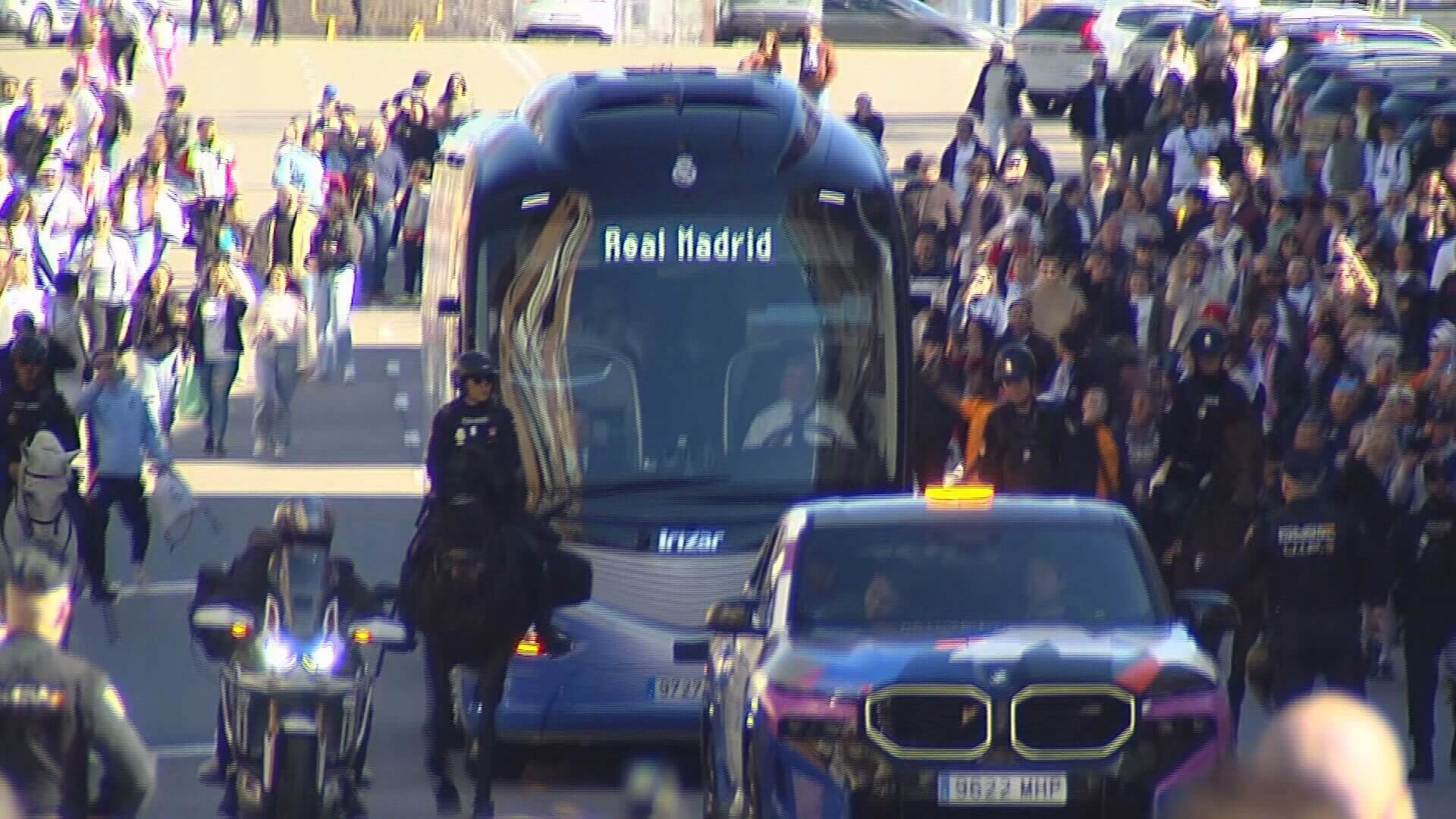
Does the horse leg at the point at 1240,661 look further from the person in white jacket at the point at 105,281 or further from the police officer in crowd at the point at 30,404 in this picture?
the person in white jacket at the point at 105,281

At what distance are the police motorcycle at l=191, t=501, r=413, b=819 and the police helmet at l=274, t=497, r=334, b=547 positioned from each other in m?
0.02

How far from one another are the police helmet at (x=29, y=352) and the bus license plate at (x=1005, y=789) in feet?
25.1

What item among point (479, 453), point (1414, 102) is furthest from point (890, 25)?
point (479, 453)

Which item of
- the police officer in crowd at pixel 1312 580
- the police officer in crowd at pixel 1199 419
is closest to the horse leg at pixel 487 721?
the police officer in crowd at pixel 1312 580

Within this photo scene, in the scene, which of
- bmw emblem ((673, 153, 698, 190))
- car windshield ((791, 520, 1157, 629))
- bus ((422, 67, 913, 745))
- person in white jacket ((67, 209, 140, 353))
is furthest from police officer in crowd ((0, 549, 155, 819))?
person in white jacket ((67, 209, 140, 353))

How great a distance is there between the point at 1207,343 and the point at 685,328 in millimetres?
2560

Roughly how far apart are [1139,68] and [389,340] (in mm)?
7876

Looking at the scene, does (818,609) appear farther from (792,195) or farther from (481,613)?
(792,195)

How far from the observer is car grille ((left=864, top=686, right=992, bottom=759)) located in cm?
961

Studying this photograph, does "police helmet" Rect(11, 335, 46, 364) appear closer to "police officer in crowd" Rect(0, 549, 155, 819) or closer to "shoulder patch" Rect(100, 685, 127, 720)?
"police officer in crowd" Rect(0, 549, 155, 819)

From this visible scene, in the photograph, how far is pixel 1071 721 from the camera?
31.7 feet

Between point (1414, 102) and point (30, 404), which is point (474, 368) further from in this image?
point (1414, 102)

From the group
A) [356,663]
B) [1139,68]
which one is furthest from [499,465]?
[1139,68]

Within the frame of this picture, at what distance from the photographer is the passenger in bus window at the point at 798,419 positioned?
13.4 m
